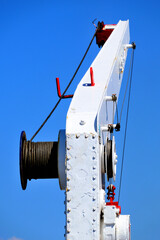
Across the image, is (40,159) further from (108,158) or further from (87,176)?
(87,176)

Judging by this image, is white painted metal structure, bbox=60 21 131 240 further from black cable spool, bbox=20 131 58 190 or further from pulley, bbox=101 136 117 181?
black cable spool, bbox=20 131 58 190

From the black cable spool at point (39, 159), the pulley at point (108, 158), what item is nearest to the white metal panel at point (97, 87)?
the pulley at point (108, 158)

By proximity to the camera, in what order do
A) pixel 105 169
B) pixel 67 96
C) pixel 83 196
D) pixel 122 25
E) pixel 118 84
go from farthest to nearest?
1. pixel 122 25
2. pixel 118 84
3. pixel 67 96
4. pixel 105 169
5. pixel 83 196

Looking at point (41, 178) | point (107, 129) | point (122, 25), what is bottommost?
point (41, 178)

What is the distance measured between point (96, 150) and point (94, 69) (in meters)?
3.44

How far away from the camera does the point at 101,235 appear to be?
13898 mm

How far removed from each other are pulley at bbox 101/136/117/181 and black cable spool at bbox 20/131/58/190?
99 centimetres

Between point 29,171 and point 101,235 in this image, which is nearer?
point 101,235

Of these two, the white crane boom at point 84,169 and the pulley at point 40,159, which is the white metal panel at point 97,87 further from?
the pulley at point 40,159

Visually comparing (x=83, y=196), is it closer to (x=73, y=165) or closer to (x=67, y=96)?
(x=73, y=165)

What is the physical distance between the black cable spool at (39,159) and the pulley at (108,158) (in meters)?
0.99

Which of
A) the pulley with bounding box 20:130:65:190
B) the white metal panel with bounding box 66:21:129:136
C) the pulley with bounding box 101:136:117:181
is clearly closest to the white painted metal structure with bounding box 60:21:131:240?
the white metal panel with bounding box 66:21:129:136

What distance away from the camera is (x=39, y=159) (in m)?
14.8

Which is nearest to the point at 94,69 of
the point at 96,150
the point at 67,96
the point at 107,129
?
the point at 67,96
